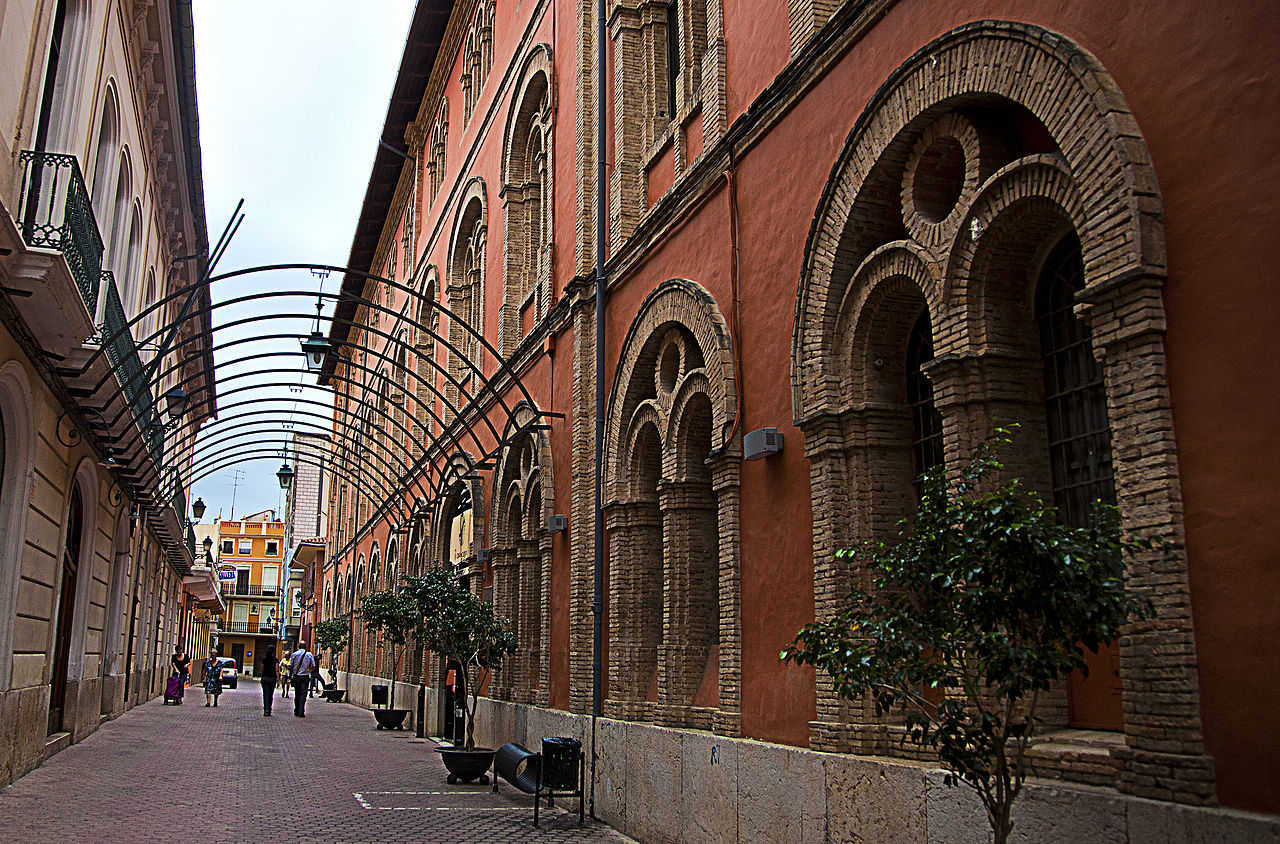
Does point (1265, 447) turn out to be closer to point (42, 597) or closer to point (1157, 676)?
point (1157, 676)

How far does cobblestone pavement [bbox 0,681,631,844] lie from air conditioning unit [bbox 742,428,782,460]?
14.6ft

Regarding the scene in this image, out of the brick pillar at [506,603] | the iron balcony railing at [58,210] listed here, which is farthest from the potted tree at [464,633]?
the iron balcony railing at [58,210]

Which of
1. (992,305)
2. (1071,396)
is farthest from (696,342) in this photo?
(1071,396)

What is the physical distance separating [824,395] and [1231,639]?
3847mm

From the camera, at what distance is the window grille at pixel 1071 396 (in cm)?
612

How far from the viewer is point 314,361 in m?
15.8

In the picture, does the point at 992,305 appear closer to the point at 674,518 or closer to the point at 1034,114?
the point at 1034,114

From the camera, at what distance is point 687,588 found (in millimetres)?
10945

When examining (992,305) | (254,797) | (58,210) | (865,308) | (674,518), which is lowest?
(254,797)

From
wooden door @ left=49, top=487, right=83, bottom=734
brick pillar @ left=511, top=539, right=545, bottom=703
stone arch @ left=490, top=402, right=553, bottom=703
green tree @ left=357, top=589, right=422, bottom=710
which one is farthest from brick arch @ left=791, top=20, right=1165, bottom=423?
wooden door @ left=49, top=487, right=83, bottom=734

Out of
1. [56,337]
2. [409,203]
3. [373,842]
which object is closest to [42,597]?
[56,337]

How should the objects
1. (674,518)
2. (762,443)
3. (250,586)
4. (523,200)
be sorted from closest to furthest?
(762,443) → (674,518) → (523,200) → (250,586)

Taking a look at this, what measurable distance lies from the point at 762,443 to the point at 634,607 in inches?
162

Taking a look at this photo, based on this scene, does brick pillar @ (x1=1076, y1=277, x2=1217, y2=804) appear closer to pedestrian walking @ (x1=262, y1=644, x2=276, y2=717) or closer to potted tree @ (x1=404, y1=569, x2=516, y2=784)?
potted tree @ (x1=404, y1=569, x2=516, y2=784)
